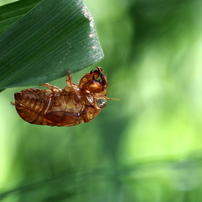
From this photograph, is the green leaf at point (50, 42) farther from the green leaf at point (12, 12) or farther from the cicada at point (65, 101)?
the cicada at point (65, 101)

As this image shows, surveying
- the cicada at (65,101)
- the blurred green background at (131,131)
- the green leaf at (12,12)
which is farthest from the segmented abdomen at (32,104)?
the blurred green background at (131,131)

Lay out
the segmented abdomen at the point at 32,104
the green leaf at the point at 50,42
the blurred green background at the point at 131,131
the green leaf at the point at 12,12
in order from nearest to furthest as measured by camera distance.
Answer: the green leaf at the point at 50,42, the green leaf at the point at 12,12, the segmented abdomen at the point at 32,104, the blurred green background at the point at 131,131

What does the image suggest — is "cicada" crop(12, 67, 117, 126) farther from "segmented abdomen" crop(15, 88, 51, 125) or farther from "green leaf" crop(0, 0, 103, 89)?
"green leaf" crop(0, 0, 103, 89)

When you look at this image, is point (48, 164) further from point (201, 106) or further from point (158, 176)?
point (201, 106)

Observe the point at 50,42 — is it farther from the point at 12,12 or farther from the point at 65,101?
the point at 65,101

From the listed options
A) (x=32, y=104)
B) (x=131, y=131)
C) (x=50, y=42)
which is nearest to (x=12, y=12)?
(x=50, y=42)

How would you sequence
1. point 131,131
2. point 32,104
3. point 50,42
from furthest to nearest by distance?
point 131,131 → point 32,104 → point 50,42
